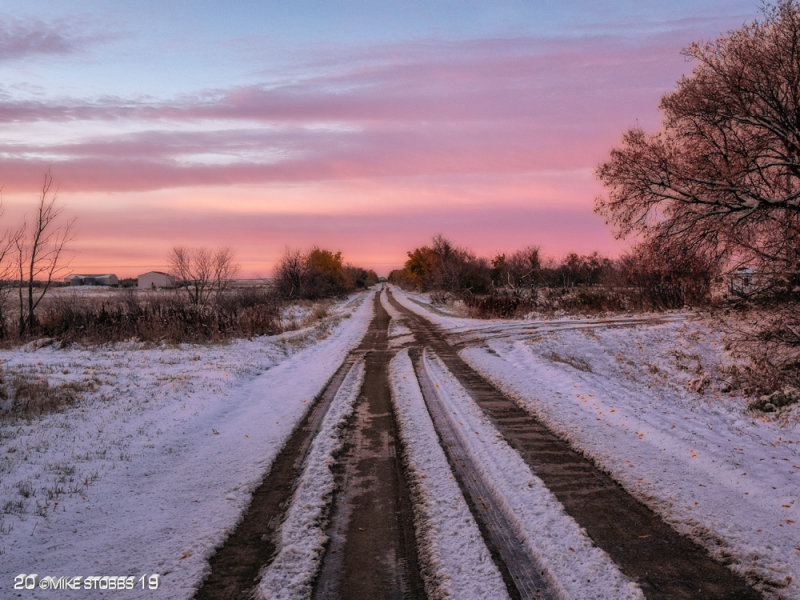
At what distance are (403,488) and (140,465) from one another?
3600mm

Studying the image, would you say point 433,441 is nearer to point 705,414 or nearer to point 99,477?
point 99,477

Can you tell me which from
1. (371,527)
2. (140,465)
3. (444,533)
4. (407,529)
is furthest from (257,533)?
(140,465)

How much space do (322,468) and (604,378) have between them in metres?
7.94

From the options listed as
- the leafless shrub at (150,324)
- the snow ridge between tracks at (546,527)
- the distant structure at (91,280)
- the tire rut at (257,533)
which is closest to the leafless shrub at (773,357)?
the snow ridge between tracks at (546,527)

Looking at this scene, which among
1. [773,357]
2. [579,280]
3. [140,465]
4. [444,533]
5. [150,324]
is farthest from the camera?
[579,280]

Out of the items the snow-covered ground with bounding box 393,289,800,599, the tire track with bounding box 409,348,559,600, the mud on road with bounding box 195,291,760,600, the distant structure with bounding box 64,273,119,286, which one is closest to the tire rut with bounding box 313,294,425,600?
the mud on road with bounding box 195,291,760,600

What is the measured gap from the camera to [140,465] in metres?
5.94

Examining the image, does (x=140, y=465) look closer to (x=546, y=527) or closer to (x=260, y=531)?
(x=260, y=531)

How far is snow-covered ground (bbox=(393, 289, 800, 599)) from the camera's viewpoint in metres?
3.98

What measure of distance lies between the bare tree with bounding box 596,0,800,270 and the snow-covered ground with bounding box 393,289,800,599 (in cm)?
383

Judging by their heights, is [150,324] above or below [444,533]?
above

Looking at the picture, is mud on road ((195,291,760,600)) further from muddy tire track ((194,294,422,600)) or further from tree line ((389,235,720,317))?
tree line ((389,235,720,317))

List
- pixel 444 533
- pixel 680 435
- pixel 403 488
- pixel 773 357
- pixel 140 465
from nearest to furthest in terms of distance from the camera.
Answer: pixel 444 533, pixel 403 488, pixel 140 465, pixel 680 435, pixel 773 357

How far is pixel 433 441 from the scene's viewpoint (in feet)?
20.8
